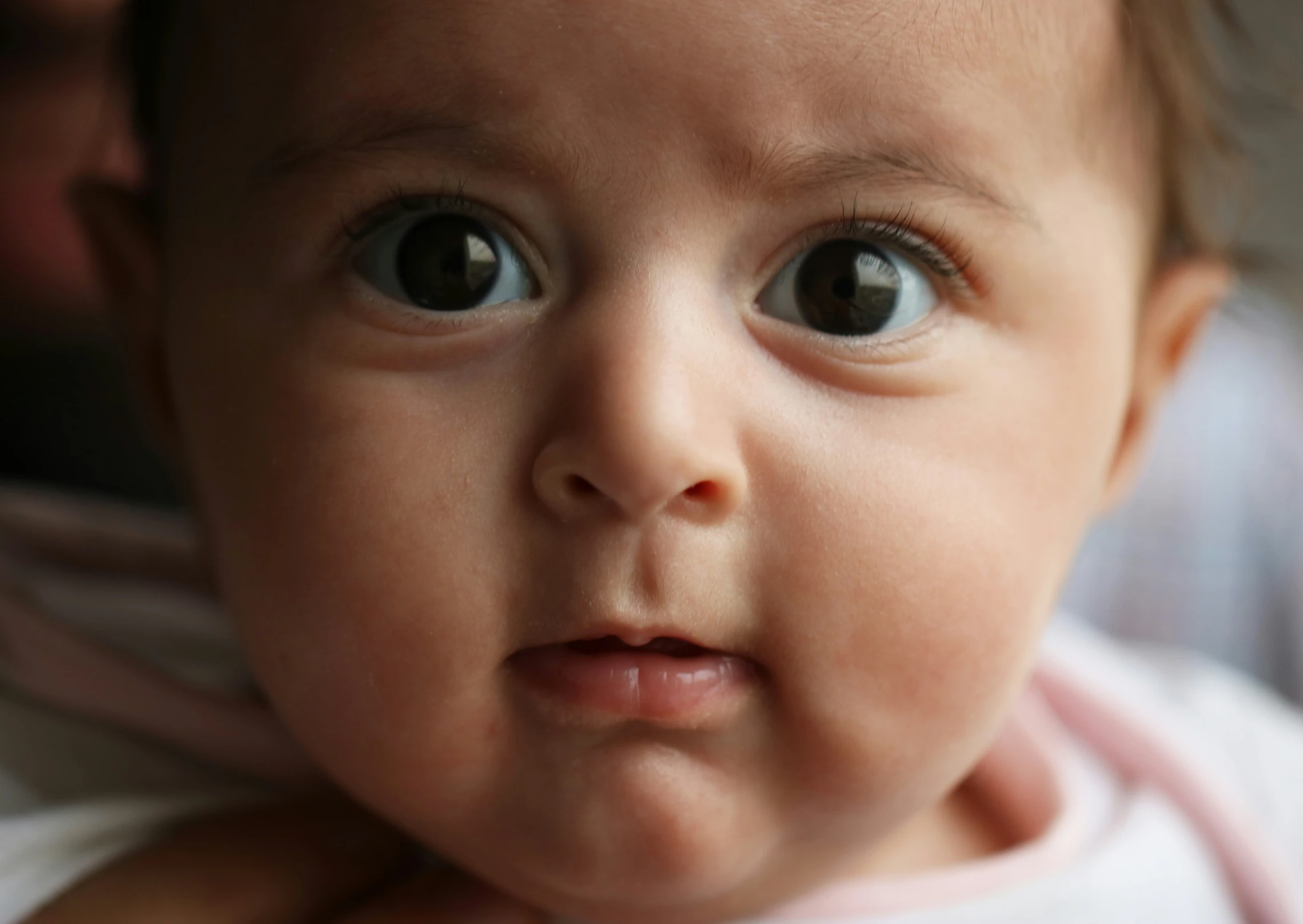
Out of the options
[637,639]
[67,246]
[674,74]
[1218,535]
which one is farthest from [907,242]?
[67,246]

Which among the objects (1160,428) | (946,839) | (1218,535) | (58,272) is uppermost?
(58,272)

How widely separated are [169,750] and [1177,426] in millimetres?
1278

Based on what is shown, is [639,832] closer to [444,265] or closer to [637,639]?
[637,639]

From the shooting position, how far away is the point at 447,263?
0.76 metres

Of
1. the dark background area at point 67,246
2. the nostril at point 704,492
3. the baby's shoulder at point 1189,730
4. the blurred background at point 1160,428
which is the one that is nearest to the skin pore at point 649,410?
the nostril at point 704,492

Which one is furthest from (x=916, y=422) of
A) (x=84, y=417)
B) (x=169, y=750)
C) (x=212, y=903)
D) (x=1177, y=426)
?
(x=84, y=417)

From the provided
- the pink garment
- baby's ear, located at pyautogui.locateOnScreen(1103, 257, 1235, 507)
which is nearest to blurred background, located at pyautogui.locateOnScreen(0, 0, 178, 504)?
the pink garment

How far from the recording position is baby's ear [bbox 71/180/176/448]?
1.00m

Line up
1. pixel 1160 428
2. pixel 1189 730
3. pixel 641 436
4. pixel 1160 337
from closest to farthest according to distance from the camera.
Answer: pixel 641 436 < pixel 1160 337 < pixel 1189 730 < pixel 1160 428

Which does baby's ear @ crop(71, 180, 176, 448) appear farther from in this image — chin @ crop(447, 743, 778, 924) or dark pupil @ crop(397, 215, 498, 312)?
chin @ crop(447, 743, 778, 924)

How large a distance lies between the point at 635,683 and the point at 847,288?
27 cm

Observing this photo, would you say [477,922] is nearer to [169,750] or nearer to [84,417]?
[169,750]

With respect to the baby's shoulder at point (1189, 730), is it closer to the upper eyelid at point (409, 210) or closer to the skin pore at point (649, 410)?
the skin pore at point (649, 410)

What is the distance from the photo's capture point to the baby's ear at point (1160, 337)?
98 centimetres
